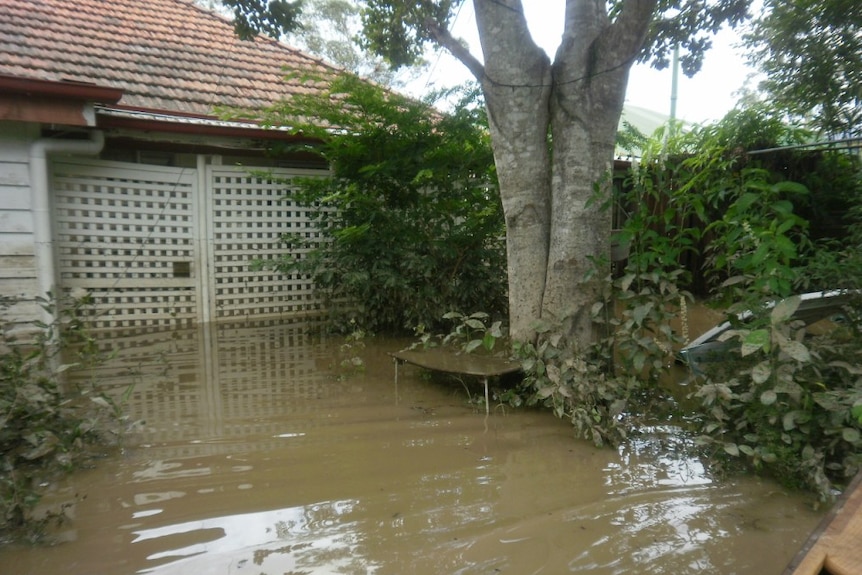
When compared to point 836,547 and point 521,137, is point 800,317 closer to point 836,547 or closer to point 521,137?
point 521,137

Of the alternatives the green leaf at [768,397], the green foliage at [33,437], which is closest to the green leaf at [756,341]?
the green leaf at [768,397]

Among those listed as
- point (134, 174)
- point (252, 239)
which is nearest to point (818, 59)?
point (252, 239)

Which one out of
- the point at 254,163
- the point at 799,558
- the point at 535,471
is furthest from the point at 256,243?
the point at 799,558

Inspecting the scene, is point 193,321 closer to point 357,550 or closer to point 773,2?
point 357,550

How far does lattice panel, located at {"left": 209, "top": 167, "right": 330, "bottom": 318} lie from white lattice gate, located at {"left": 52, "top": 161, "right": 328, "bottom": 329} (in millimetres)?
12

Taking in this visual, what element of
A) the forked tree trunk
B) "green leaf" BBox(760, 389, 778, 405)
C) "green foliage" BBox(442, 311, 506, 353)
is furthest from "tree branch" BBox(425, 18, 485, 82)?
"green leaf" BBox(760, 389, 778, 405)

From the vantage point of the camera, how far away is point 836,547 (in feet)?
5.82

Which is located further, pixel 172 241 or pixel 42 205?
pixel 172 241

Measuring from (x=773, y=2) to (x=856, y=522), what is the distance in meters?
7.88

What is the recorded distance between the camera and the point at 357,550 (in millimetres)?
2641

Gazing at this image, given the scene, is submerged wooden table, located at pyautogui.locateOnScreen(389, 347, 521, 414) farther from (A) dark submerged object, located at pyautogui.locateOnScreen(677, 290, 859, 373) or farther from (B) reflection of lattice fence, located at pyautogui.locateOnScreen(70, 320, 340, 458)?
(A) dark submerged object, located at pyautogui.locateOnScreen(677, 290, 859, 373)

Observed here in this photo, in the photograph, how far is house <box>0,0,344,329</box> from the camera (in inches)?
233

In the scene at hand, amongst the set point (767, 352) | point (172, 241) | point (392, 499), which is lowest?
point (392, 499)

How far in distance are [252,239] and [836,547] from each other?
676 centimetres
